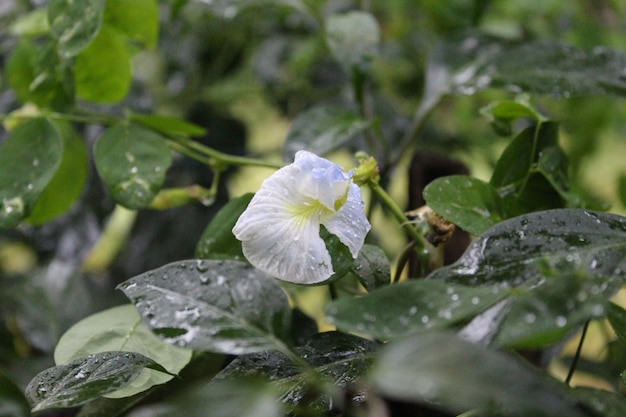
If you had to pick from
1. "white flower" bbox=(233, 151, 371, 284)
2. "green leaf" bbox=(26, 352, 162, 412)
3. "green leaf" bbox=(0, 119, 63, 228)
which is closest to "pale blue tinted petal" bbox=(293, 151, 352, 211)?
"white flower" bbox=(233, 151, 371, 284)

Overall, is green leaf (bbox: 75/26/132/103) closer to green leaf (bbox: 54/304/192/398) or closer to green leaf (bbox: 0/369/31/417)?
green leaf (bbox: 54/304/192/398)

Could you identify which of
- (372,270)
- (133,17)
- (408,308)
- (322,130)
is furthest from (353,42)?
(408,308)

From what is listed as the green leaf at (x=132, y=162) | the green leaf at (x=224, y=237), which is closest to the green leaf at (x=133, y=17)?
the green leaf at (x=132, y=162)

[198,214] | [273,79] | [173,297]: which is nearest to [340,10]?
[273,79]

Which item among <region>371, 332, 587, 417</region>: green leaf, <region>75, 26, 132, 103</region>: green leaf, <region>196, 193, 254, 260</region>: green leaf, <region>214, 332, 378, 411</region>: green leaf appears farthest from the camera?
<region>75, 26, 132, 103</region>: green leaf

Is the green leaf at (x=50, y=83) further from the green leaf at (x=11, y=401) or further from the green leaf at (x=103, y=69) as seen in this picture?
the green leaf at (x=11, y=401)

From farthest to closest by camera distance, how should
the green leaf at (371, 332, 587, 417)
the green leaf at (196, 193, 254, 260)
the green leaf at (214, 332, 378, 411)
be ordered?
the green leaf at (196, 193, 254, 260)
the green leaf at (214, 332, 378, 411)
the green leaf at (371, 332, 587, 417)

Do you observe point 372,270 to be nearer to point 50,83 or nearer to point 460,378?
point 460,378
